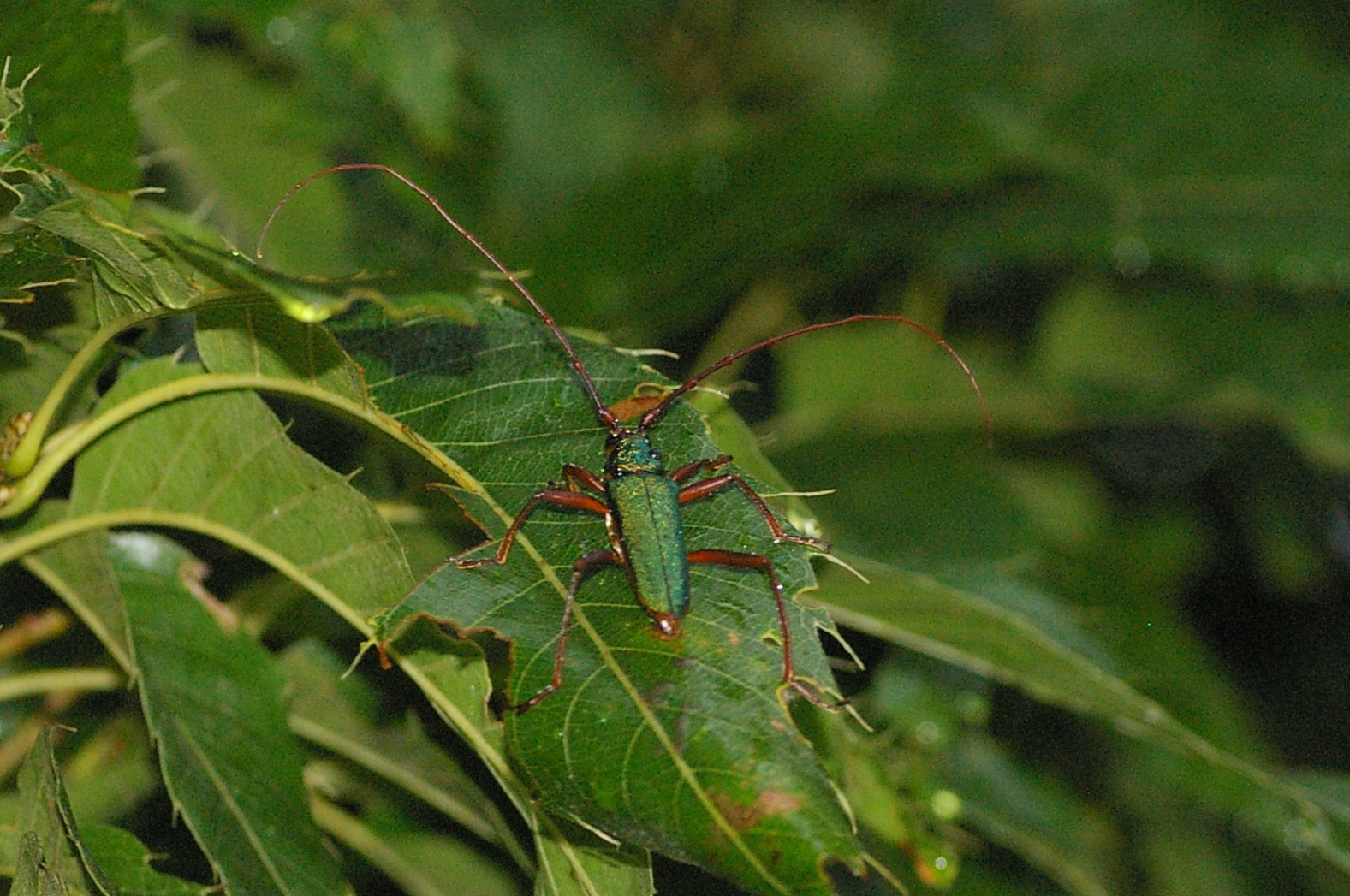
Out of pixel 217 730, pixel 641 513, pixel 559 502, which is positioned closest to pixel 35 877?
pixel 217 730

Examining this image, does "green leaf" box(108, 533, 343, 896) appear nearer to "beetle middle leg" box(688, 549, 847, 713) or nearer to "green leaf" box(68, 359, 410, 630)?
"green leaf" box(68, 359, 410, 630)

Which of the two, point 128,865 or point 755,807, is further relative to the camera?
point 128,865

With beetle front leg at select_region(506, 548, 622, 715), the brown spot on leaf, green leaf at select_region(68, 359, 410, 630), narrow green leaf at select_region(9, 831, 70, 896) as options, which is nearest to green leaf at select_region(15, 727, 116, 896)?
narrow green leaf at select_region(9, 831, 70, 896)

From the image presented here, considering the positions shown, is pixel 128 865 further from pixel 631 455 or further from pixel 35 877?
pixel 631 455

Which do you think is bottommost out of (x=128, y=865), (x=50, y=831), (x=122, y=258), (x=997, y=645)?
(x=997, y=645)

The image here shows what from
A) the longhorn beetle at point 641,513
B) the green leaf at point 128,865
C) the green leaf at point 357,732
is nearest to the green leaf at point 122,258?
the longhorn beetle at point 641,513

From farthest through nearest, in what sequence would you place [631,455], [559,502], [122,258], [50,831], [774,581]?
[631,455], [559,502], [774,581], [50,831], [122,258]

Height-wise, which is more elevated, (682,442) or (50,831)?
(682,442)
